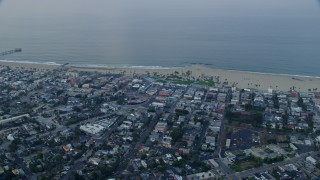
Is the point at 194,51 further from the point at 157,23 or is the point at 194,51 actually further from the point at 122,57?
the point at 157,23

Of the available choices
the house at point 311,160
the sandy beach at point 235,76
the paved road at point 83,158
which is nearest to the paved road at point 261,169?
the house at point 311,160

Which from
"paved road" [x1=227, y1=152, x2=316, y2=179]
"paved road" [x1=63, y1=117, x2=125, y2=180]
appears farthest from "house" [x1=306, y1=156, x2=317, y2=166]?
"paved road" [x1=63, y1=117, x2=125, y2=180]

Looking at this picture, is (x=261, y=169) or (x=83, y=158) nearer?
(x=261, y=169)

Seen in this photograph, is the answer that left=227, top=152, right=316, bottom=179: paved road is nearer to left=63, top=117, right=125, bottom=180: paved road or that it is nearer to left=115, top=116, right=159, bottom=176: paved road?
left=115, top=116, right=159, bottom=176: paved road

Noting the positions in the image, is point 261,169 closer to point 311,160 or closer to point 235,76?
point 311,160

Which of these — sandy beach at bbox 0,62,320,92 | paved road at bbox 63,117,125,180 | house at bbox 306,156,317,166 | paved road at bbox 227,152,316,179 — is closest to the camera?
paved road at bbox 227,152,316,179

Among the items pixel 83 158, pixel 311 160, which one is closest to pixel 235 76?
pixel 311 160

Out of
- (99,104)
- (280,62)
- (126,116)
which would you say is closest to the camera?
(126,116)

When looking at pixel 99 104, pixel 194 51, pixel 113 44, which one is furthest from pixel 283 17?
pixel 99 104
